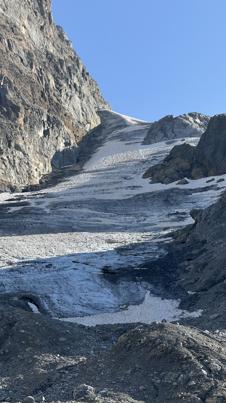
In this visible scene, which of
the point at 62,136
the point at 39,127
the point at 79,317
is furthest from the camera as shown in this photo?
the point at 62,136

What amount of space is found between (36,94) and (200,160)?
38964 millimetres

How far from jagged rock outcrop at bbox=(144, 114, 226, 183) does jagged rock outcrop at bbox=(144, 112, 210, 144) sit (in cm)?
2865

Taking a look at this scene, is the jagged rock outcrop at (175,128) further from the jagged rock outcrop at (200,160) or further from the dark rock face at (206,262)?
the dark rock face at (206,262)

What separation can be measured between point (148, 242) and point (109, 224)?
1002cm

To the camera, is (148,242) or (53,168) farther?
(53,168)

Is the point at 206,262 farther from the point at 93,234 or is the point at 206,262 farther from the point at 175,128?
the point at 175,128

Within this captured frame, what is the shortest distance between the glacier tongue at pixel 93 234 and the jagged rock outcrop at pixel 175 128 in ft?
47.6

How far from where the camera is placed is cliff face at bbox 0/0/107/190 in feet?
256

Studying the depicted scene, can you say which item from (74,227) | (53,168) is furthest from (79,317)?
(53,168)

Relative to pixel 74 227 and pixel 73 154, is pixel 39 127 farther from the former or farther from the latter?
pixel 74 227

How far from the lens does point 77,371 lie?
13.9 m

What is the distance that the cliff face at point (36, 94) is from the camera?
78062 millimetres

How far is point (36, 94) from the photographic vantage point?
3750 inches

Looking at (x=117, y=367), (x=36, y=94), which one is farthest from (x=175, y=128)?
(x=117, y=367)
